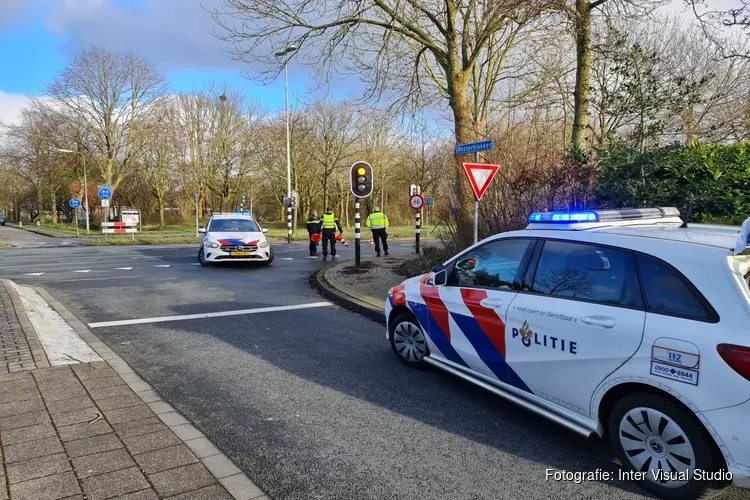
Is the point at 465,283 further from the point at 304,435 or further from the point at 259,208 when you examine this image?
the point at 259,208

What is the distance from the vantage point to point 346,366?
5336 mm

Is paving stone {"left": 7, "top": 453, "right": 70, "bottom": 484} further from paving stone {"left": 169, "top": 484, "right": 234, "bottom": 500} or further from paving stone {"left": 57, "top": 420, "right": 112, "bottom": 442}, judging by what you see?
paving stone {"left": 169, "top": 484, "right": 234, "bottom": 500}

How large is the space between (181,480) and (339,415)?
1365 mm

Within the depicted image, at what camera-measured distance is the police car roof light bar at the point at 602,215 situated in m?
3.70

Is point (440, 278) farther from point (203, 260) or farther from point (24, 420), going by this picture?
point (203, 260)

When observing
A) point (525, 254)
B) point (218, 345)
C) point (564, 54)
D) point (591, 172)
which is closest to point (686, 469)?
point (525, 254)

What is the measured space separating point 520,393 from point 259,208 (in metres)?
60.8

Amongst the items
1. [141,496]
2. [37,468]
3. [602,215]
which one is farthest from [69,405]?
[602,215]

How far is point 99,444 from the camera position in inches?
133

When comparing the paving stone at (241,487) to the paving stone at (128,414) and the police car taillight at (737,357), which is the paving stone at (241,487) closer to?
the paving stone at (128,414)

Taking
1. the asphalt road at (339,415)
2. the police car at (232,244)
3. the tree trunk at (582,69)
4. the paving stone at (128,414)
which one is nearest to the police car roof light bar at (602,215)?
the asphalt road at (339,415)

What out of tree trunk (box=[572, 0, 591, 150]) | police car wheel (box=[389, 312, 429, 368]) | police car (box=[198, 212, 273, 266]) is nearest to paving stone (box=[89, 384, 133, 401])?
police car wheel (box=[389, 312, 429, 368])

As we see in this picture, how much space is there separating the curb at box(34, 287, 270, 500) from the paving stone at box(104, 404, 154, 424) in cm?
7

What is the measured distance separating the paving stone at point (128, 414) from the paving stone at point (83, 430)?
0.32 ft
